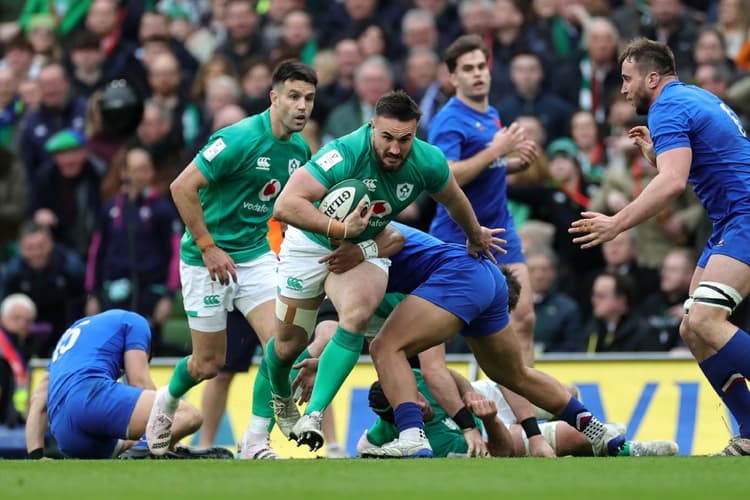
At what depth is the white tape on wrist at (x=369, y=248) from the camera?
9.98 m

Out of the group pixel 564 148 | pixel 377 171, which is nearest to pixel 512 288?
pixel 377 171

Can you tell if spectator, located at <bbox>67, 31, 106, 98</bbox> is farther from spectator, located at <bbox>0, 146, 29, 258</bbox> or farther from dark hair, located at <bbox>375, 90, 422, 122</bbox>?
dark hair, located at <bbox>375, 90, 422, 122</bbox>

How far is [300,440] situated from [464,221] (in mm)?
1847

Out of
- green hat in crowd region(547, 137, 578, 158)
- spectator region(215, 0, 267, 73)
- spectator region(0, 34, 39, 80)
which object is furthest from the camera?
spectator region(0, 34, 39, 80)

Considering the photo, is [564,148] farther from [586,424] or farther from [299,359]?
[586,424]

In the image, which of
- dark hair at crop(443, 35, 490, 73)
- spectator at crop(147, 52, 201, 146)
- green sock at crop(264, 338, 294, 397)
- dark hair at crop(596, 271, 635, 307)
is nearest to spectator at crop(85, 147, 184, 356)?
spectator at crop(147, 52, 201, 146)

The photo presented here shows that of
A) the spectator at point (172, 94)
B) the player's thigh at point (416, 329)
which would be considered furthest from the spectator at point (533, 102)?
the player's thigh at point (416, 329)

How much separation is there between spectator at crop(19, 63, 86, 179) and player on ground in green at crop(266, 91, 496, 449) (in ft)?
A: 26.3

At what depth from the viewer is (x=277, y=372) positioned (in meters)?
10.6

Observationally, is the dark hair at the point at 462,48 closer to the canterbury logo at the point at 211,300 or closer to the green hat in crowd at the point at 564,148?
the canterbury logo at the point at 211,300

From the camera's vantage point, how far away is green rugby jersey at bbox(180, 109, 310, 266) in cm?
1079

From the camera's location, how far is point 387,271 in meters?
10.1

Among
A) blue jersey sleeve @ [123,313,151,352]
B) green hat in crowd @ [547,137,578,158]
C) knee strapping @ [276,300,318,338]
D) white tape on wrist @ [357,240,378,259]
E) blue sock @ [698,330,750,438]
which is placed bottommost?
blue jersey sleeve @ [123,313,151,352]

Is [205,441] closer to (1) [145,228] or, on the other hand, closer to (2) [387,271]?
(2) [387,271]
